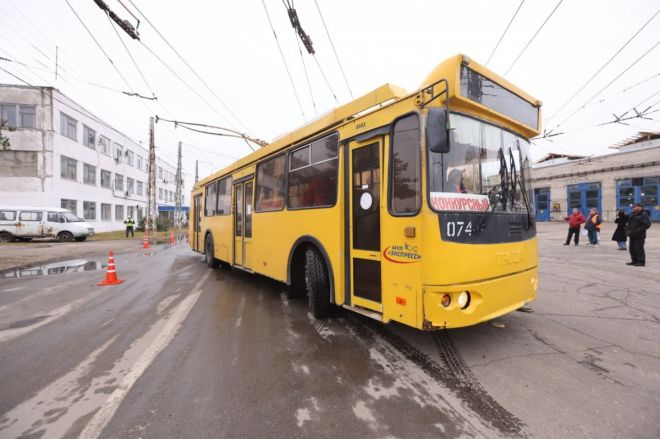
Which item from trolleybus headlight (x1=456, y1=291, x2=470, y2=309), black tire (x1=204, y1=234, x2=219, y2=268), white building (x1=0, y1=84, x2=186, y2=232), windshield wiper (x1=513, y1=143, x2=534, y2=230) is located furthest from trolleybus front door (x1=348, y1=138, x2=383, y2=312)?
white building (x1=0, y1=84, x2=186, y2=232)

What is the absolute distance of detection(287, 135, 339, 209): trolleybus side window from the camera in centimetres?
443

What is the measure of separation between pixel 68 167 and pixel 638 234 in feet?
114

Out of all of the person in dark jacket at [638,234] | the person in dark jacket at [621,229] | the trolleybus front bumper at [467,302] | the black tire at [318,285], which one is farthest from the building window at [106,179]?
the person in dark jacket at [621,229]

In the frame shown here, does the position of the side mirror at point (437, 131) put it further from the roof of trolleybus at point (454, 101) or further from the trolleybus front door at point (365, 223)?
the trolleybus front door at point (365, 223)

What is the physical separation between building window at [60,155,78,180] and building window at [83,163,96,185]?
1.38 metres

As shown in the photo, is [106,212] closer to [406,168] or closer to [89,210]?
[89,210]

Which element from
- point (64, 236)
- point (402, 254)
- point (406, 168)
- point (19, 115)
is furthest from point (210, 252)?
point (19, 115)

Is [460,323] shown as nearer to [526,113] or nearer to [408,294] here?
[408,294]

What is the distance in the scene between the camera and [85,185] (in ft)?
89.9

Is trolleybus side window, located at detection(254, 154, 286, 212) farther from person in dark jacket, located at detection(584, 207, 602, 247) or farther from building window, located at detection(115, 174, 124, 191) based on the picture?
building window, located at detection(115, 174, 124, 191)

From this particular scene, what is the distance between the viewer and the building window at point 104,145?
3032 centimetres

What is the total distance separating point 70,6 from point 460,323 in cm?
994

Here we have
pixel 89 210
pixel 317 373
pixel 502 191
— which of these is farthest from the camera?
pixel 89 210

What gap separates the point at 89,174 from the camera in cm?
2836
